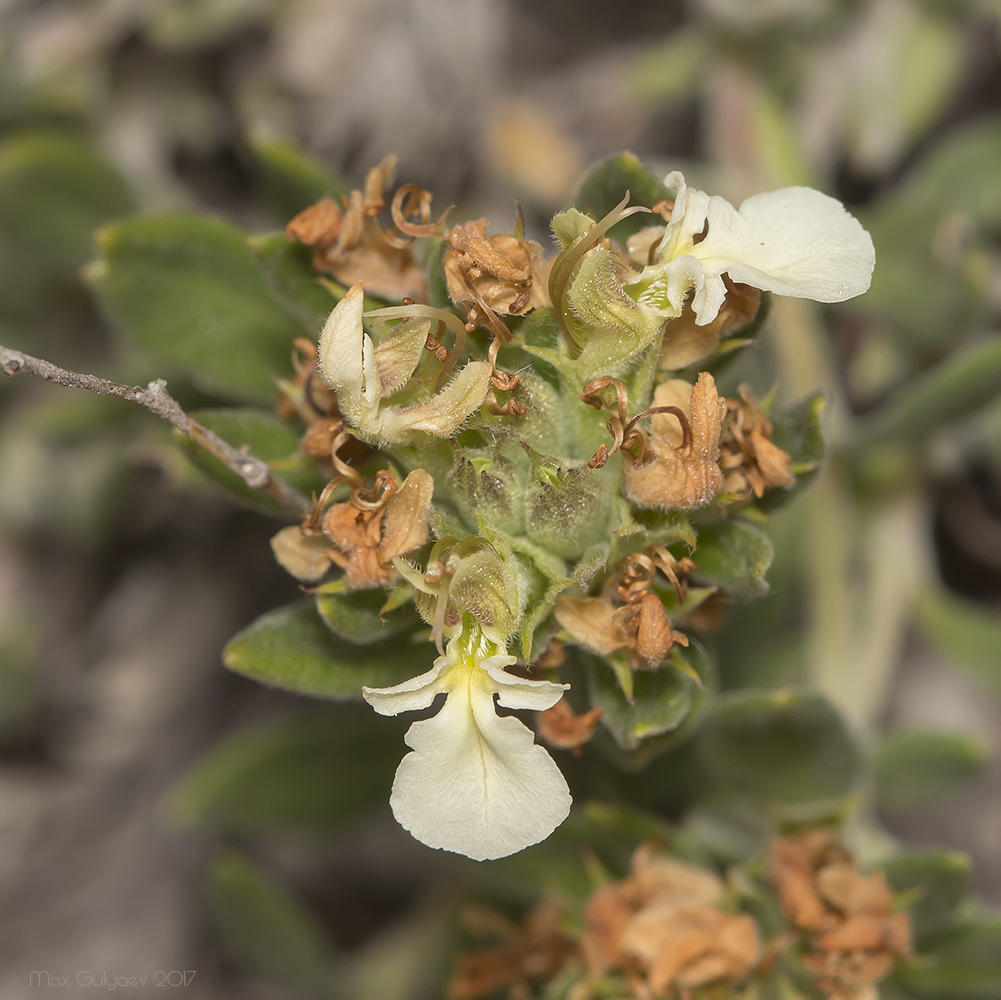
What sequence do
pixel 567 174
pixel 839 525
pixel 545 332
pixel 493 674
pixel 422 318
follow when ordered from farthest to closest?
pixel 567 174 < pixel 839 525 < pixel 545 332 < pixel 422 318 < pixel 493 674

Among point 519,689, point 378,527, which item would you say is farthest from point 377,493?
point 519,689

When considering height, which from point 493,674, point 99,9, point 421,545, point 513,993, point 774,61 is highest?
point 99,9

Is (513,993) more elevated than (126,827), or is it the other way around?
(126,827)

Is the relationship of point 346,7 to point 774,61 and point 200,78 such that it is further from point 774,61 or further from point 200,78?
point 774,61

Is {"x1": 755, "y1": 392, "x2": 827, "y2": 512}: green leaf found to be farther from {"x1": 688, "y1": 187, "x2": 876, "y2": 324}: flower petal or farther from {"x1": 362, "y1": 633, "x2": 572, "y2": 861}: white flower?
{"x1": 362, "y1": 633, "x2": 572, "y2": 861}: white flower

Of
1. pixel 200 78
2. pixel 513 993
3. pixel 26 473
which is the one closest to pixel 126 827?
pixel 26 473

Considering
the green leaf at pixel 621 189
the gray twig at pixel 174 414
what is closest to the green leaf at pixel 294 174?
the green leaf at pixel 621 189
